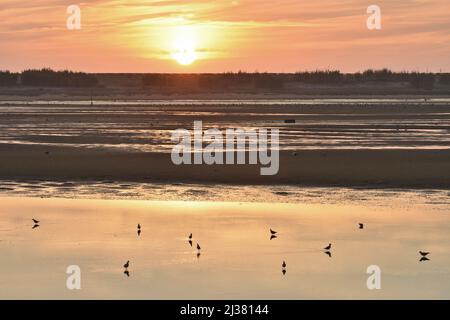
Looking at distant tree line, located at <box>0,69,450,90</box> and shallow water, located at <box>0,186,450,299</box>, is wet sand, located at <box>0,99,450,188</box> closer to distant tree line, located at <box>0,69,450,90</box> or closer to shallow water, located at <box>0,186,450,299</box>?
shallow water, located at <box>0,186,450,299</box>

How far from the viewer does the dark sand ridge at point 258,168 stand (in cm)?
2702

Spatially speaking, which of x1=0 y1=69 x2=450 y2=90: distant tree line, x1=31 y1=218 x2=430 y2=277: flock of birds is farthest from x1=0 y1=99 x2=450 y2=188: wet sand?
x1=0 y1=69 x2=450 y2=90: distant tree line

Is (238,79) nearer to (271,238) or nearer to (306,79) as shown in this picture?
(306,79)

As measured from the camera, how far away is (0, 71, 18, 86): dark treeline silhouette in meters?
165

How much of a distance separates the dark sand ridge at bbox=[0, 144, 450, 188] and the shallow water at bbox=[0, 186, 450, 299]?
3.59 m

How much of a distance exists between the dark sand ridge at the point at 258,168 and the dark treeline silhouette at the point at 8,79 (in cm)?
13456

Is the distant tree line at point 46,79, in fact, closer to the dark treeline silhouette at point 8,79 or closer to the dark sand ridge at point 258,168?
the dark treeline silhouette at point 8,79

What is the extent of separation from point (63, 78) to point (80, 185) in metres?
149

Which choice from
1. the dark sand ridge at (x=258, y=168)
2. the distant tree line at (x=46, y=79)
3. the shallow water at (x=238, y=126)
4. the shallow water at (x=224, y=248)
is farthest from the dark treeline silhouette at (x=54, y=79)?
the shallow water at (x=224, y=248)

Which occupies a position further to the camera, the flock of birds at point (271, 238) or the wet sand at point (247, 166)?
the wet sand at point (247, 166)

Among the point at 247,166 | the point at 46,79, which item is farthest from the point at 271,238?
the point at 46,79

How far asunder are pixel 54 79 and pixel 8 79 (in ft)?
27.0

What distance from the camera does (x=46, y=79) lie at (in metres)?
169
